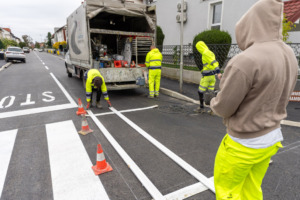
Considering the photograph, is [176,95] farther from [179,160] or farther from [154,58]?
[179,160]

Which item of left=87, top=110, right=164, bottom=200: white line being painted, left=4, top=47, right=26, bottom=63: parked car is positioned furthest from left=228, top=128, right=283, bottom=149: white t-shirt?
left=4, top=47, right=26, bottom=63: parked car

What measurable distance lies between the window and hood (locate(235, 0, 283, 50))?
38.0ft

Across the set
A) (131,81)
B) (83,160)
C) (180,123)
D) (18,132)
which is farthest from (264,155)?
(131,81)

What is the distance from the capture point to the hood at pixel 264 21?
57.2 inches

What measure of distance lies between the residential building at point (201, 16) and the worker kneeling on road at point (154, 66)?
570cm

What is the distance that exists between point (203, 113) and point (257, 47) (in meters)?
4.74

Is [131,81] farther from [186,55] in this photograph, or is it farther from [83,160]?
[83,160]

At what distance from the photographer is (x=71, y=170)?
124 inches

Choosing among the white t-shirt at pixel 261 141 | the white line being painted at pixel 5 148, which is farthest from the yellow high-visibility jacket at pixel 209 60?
the white line being painted at pixel 5 148

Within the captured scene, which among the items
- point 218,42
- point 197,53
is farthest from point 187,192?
point 197,53

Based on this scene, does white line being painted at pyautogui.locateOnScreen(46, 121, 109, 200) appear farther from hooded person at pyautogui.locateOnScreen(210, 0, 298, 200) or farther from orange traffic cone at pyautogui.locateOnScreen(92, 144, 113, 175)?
hooded person at pyautogui.locateOnScreen(210, 0, 298, 200)

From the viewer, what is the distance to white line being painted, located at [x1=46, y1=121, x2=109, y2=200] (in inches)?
104

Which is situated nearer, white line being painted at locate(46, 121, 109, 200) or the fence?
white line being painted at locate(46, 121, 109, 200)

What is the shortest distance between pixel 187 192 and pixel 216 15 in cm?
1225
